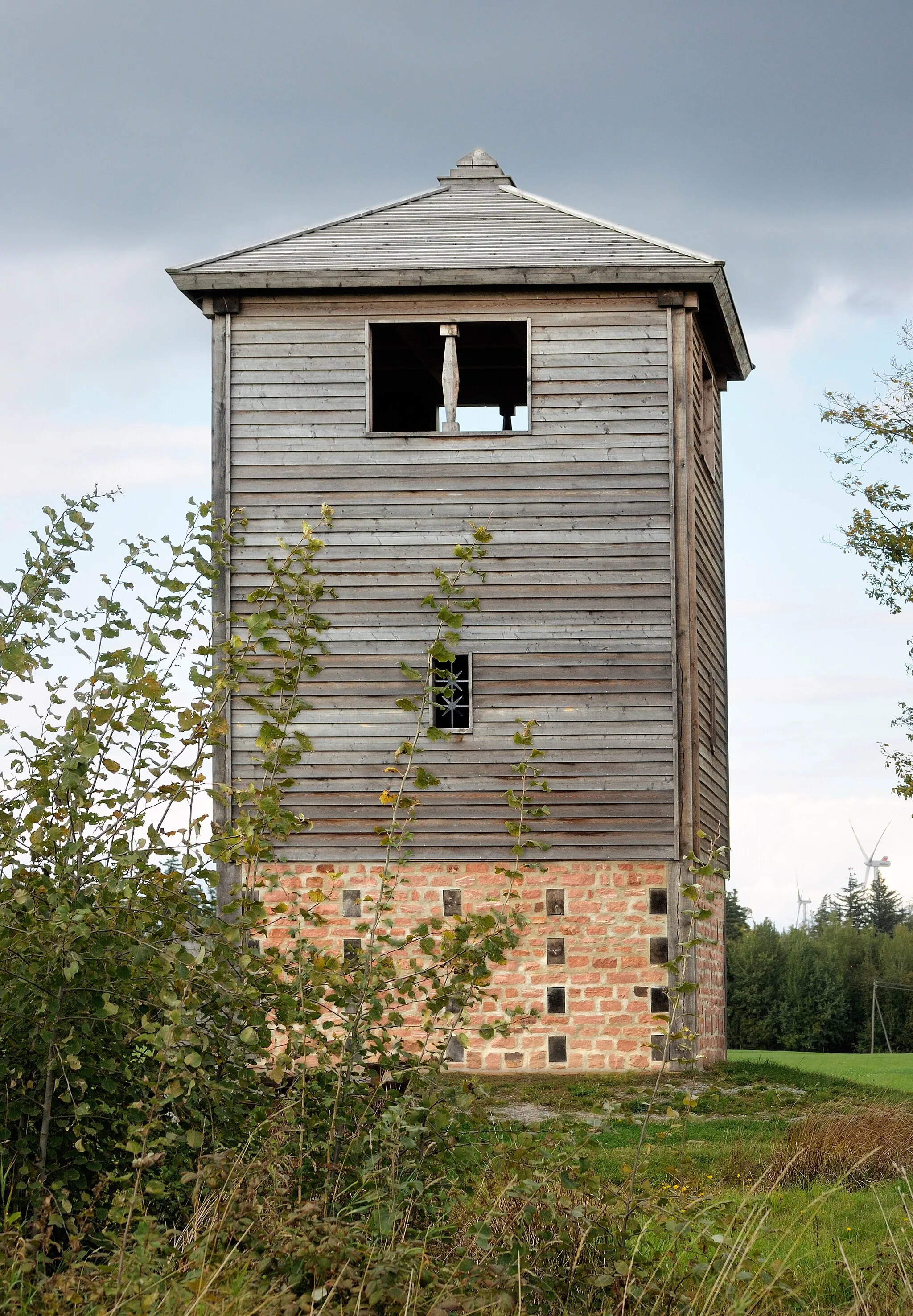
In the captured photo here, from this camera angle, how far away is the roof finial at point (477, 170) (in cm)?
1873

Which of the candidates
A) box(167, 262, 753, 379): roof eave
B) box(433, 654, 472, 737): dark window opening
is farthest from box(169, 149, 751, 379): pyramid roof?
box(433, 654, 472, 737): dark window opening

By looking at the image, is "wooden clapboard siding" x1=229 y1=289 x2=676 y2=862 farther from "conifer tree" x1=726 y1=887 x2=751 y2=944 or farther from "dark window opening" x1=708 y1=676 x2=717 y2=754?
"conifer tree" x1=726 y1=887 x2=751 y2=944

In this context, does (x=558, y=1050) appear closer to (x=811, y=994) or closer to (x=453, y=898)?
(x=453, y=898)

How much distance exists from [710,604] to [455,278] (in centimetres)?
512

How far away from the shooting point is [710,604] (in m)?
18.1

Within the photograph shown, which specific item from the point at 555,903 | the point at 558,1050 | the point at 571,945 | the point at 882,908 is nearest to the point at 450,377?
the point at 555,903

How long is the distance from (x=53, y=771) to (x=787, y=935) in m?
38.0

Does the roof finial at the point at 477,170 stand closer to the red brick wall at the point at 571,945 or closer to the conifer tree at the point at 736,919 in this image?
the red brick wall at the point at 571,945

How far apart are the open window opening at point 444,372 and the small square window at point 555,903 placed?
488cm

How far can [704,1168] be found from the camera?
29.3ft

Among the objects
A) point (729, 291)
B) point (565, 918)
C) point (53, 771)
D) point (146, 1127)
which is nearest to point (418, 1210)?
point (146, 1127)

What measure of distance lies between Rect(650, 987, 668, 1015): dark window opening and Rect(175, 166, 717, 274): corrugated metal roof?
7530 mm

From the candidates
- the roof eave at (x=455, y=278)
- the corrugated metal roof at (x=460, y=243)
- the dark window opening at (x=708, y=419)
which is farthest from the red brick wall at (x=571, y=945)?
the corrugated metal roof at (x=460, y=243)

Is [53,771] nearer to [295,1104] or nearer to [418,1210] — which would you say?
[295,1104]
